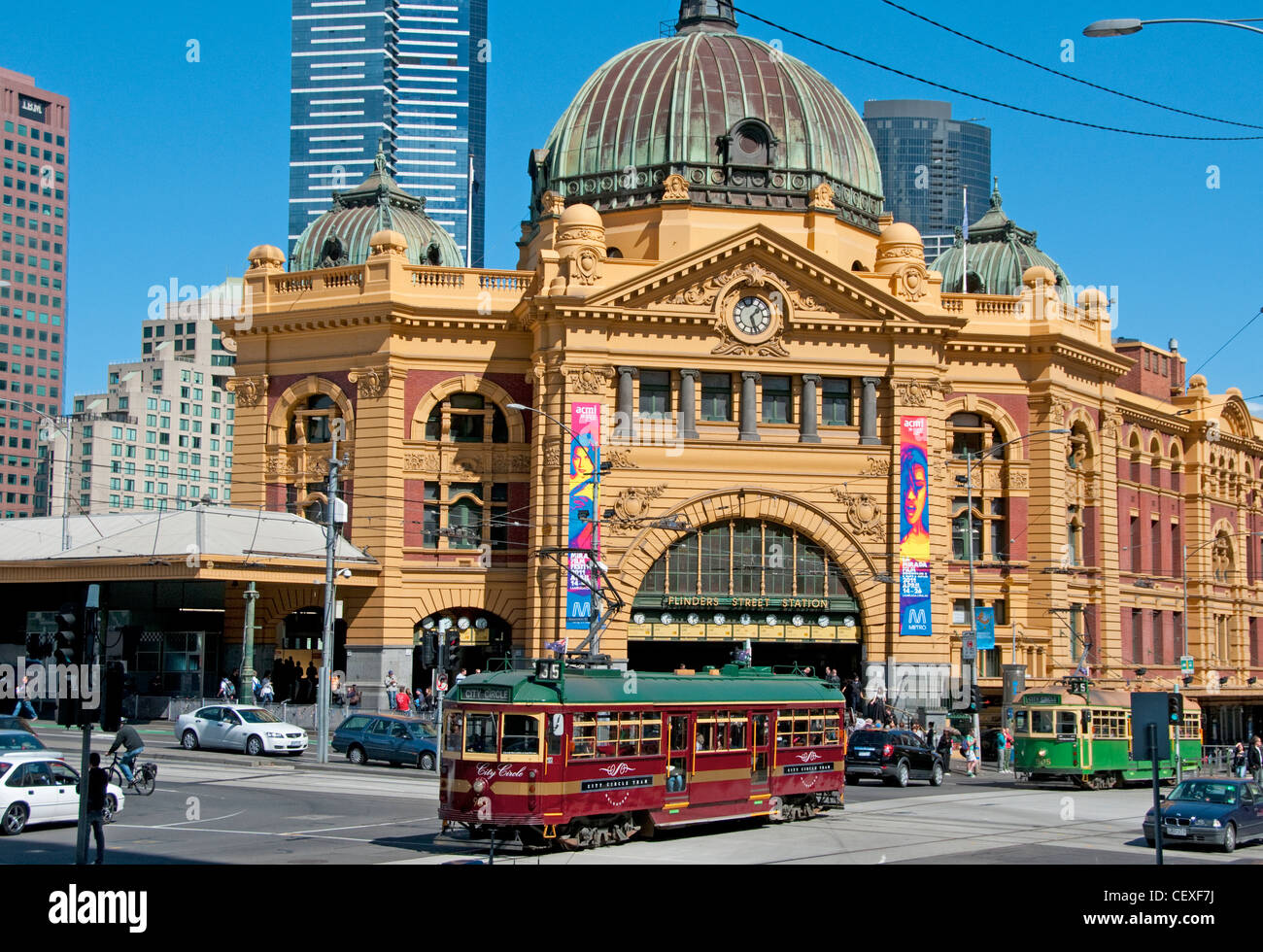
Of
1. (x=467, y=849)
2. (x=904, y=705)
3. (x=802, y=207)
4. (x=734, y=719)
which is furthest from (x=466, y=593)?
(x=467, y=849)

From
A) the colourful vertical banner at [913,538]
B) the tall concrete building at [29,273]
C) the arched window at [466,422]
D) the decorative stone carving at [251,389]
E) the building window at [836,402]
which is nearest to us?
the colourful vertical banner at [913,538]

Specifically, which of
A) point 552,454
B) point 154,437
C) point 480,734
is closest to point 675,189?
point 552,454

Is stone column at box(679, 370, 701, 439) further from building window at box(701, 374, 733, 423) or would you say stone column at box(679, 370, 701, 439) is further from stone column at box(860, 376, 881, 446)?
stone column at box(860, 376, 881, 446)

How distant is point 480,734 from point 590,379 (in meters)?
33.5

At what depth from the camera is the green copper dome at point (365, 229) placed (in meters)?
72.8

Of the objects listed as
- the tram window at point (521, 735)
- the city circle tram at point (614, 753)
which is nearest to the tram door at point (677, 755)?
the city circle tram at point (614, 753)

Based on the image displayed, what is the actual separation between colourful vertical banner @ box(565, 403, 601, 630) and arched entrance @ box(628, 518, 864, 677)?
2.39m

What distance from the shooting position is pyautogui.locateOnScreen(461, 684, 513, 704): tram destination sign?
26406mm

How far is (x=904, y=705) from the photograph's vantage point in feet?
196

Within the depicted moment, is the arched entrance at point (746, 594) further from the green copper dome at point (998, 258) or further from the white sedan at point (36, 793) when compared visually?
the white sedan at point (36, 793)

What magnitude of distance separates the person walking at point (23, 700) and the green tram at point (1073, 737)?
30.6 metres
